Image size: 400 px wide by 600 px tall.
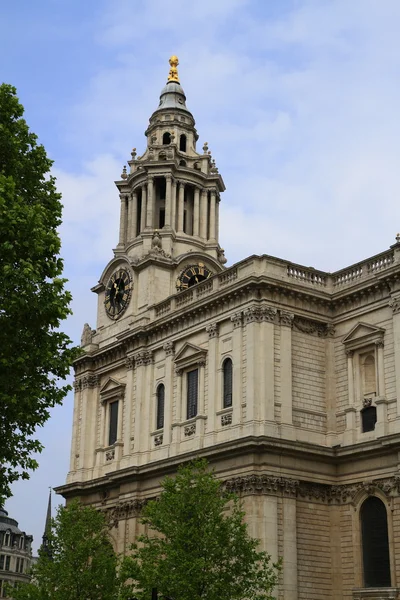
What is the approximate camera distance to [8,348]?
88.2ft

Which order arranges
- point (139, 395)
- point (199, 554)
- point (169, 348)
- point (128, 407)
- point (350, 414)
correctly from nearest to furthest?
1. point (199, 554)
2. point (350, 414)
3. point (169, 348)
4. point (139, 395)
5. point (128, 407)

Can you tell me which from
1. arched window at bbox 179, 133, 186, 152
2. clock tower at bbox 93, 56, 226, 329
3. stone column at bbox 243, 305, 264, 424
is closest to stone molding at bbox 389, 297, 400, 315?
stone column at bbox 243, 305, 264, 424

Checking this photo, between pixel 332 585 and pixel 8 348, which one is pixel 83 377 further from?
pixel 8 348

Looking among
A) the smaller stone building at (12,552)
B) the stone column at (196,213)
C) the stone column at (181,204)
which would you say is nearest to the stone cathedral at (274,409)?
the stone column at (181,204)

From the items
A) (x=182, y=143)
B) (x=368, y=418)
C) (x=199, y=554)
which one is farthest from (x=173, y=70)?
(x=199, y=554)

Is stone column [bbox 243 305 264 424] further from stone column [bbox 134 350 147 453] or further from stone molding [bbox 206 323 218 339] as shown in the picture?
stone column [bbox 134 350 147 453]

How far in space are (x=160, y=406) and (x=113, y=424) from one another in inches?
221

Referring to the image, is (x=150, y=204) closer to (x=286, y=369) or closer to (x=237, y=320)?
(x=237, y=320)

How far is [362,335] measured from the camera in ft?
143

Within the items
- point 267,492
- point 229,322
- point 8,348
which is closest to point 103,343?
point 229,322

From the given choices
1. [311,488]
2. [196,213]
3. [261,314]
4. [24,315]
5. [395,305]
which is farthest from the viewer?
[196,213]

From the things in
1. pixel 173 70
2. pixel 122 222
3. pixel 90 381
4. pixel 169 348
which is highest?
pixel 173 70

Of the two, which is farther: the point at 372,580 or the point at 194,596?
the point at 372,580

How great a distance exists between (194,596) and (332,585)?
9.43 meters
